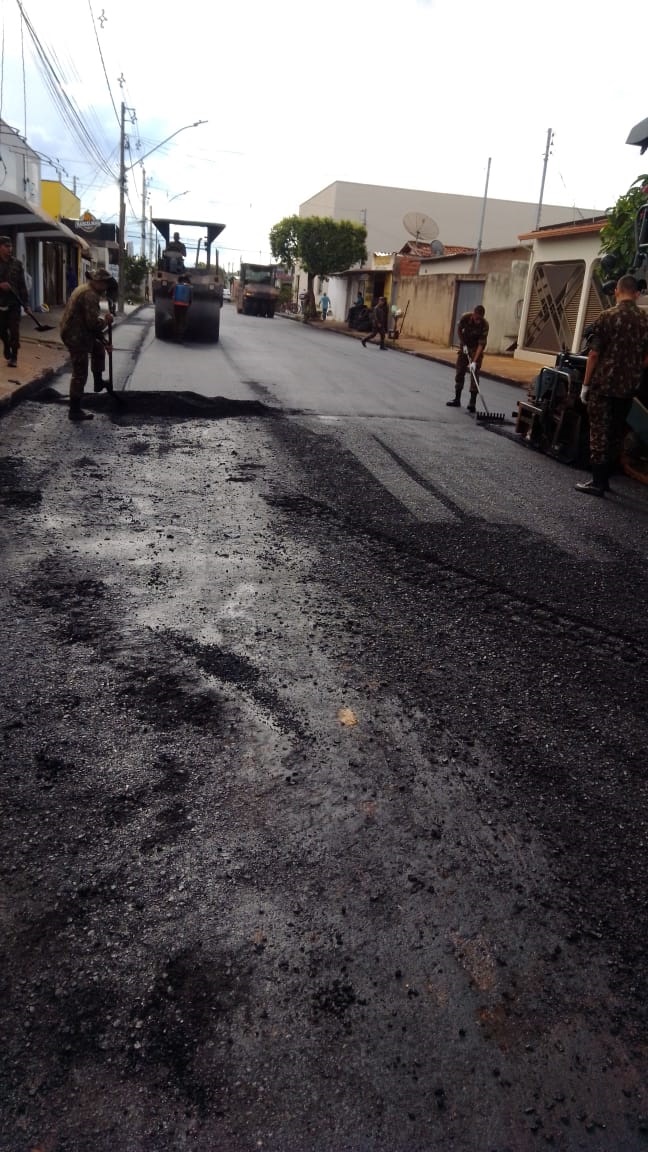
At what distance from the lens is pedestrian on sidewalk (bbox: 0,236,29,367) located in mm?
10969

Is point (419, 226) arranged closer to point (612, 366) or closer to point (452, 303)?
point (452, 303)

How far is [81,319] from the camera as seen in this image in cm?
914

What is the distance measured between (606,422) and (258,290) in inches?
1663

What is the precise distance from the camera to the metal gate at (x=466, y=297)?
2845cm

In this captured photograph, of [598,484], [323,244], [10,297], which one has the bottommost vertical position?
[598,484]

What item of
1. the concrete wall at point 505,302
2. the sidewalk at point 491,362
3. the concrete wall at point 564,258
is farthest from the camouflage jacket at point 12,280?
the concrete wall at point 505,302

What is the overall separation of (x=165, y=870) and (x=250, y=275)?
1921 inches

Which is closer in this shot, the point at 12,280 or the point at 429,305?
the point at 12,280

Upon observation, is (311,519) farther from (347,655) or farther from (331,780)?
(331,780)

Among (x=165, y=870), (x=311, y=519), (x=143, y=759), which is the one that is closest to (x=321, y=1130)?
(x=165, y=870)

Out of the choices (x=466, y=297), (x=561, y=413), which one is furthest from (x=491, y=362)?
(x=561, y=413)

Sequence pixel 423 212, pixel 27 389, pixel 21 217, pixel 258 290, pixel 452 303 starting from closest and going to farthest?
pixel 27 389, pixel 21 217, pixel 452 303, pixel 258 290, pixel 423 212

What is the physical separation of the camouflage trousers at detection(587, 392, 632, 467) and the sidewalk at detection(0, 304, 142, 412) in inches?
252

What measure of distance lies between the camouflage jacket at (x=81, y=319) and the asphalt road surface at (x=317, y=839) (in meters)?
4.17
